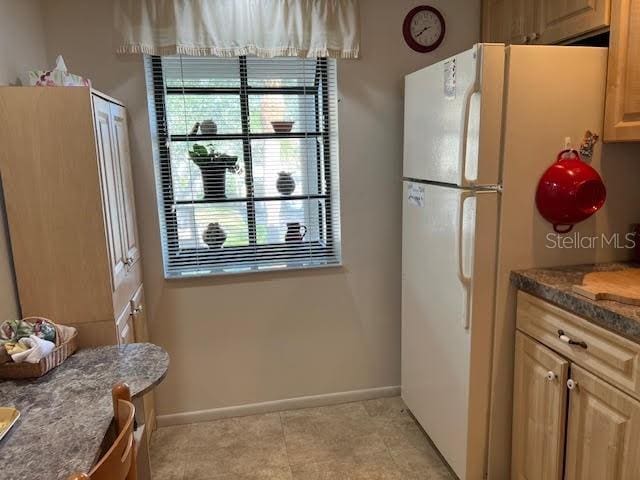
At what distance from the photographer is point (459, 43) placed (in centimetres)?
260

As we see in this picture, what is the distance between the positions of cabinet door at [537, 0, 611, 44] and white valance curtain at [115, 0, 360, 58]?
2.89 feet

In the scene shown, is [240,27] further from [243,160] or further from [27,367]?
[27,367]

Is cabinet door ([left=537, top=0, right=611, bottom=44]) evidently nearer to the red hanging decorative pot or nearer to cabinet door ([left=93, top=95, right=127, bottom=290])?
the red hanging decorative pot

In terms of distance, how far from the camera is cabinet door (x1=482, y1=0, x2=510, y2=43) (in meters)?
2.37

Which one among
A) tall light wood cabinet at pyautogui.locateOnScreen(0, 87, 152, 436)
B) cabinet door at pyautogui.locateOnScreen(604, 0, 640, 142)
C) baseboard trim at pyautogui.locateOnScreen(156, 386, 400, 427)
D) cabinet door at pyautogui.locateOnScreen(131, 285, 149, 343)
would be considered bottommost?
baseboard trim at pyautogui.locateOnScreen(156, 386, 400, 427)

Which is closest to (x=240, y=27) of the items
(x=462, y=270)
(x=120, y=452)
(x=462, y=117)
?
(x=462, y=117)

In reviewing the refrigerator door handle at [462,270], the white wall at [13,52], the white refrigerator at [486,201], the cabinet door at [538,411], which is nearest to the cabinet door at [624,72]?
the white refrigerator at [486,201]

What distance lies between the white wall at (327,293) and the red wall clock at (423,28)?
0.04 metres

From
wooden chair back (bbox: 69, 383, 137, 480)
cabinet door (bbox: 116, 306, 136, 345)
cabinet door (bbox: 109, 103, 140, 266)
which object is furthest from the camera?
cabinet door (bbox: 109, 103, 140, 266)

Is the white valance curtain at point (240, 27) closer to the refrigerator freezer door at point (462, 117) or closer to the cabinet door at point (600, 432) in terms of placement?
the refrigerator freezer door at point (462, 117)

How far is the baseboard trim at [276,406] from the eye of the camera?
8.80 ft

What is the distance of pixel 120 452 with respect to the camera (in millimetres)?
1046

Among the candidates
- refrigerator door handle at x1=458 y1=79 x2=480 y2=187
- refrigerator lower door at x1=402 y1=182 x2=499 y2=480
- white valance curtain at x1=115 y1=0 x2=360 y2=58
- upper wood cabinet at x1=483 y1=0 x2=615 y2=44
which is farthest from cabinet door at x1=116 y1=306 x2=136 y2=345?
upper wood cabinet at x1=483 y1=0 x2=615 y2=44

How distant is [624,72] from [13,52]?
91.4 inches
